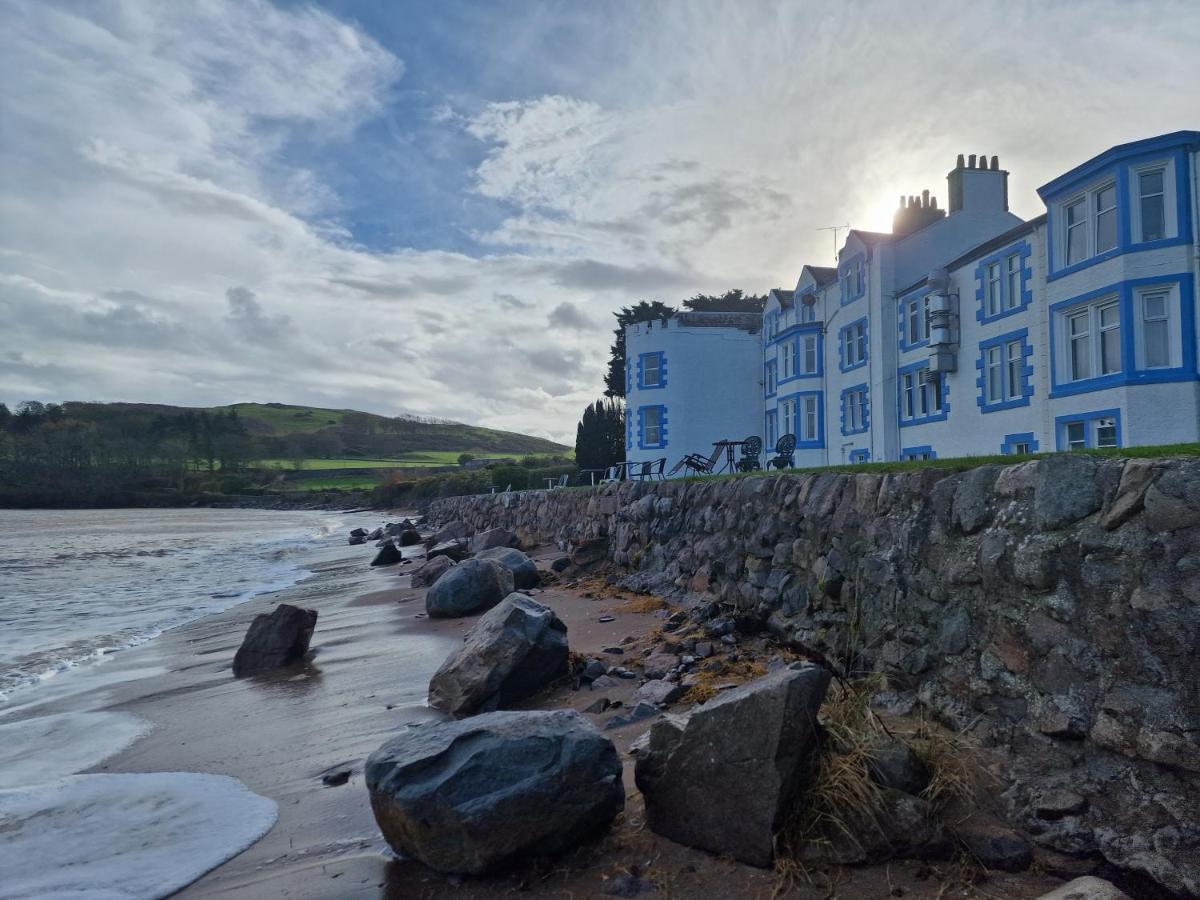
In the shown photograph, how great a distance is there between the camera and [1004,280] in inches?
803

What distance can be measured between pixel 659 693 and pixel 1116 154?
16928 millimetres

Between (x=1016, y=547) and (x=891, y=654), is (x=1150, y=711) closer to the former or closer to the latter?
(x=1016, y=547)

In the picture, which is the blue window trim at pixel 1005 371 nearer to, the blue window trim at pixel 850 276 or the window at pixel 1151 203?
the window at pixel 1151 203

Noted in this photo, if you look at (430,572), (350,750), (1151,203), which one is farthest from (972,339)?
(350,750)

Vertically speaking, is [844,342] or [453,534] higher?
[844,342]

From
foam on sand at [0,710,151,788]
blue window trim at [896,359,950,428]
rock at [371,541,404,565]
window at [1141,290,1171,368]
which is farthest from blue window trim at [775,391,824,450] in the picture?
foam on sand at [0,710,151,788]

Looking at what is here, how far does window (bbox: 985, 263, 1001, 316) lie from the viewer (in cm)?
2062

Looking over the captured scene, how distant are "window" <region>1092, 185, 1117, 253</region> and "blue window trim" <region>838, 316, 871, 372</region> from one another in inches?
364

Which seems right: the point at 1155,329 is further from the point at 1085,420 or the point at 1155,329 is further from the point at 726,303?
the point at 726,303

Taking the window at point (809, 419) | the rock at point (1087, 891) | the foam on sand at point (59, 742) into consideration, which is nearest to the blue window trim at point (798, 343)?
the window at point (809, 419)

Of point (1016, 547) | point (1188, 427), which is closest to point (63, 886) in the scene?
point (1016, 547)

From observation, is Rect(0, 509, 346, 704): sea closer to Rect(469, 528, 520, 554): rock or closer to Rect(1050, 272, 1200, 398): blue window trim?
Rect(469, 528, 520, 554): rock

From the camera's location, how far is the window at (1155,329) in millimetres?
16094

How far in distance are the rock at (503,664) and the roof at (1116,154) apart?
16.7 meters
